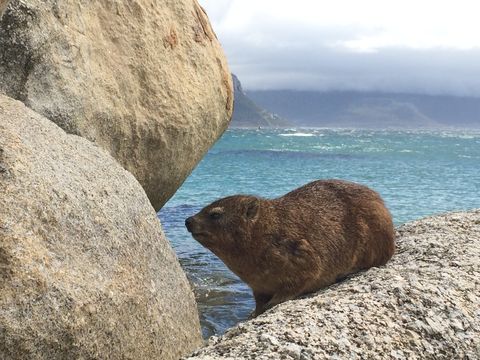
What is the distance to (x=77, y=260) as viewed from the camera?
4.02 metres

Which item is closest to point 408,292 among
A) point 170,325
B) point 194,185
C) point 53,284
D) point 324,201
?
point 324,201

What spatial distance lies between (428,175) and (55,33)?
34.7 m

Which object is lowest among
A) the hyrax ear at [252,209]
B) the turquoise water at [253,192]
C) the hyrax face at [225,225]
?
the turquoise water at [253,192]

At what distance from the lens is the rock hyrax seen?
18.1 ft

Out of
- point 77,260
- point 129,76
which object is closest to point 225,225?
point 77,260

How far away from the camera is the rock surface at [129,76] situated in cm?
569

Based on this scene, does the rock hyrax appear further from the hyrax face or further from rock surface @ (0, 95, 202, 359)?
rock surface @ (0, 95, 202, 359)

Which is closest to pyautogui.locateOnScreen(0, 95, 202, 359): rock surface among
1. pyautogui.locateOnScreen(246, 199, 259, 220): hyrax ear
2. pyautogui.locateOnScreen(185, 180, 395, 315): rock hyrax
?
pyautogui.locateOnScreen(185, 180, 395, 315): rock hyrax

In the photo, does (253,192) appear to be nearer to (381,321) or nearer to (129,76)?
(129,76)

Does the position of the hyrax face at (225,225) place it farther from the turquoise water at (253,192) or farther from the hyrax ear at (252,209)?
the turquoise water at (253,192)

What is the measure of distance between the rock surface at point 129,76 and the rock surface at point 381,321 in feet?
8.05

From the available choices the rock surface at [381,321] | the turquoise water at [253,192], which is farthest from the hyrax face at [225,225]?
the turquoise water at [253,192]

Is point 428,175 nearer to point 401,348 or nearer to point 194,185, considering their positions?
point 194,185

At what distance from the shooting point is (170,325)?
15.4 feet
